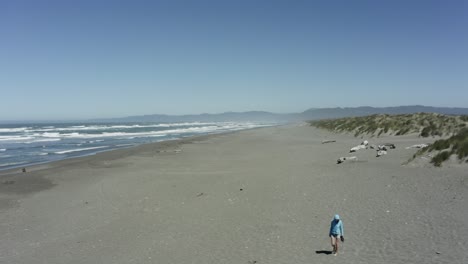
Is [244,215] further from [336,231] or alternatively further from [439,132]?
[439,132]

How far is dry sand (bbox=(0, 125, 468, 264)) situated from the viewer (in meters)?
7.87

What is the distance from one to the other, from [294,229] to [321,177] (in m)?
6.86

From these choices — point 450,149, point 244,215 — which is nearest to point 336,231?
point 244,215

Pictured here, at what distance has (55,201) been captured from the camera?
45.8 feet

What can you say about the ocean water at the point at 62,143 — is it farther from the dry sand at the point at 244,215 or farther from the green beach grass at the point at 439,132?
the green beach grass at the point at 439,132

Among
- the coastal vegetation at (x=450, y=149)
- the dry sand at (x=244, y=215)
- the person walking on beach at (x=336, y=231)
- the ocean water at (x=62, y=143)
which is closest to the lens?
the person walking on beach at (x=336, y=231)

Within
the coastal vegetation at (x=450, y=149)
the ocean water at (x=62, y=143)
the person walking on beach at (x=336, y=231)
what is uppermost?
the coastal vegetation at (x=450, y=149)

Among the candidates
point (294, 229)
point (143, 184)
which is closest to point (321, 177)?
point (294, 229)

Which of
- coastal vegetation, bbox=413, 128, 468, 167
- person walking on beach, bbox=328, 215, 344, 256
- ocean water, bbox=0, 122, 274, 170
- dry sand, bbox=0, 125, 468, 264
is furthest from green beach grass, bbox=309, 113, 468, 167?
ocean water, bbox=0, 122, 274, 170

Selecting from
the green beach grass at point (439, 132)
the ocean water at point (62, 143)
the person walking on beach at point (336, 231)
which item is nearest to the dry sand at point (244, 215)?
the person walking on beach at point (336, 231)

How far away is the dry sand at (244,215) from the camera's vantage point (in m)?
7.87

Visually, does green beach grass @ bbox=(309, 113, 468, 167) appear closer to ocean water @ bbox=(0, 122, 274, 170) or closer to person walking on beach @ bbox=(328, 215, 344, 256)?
person walking on beach @ bbox=(328, 215, 344, 256)

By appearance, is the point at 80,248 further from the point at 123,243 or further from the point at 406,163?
the point at 406,163

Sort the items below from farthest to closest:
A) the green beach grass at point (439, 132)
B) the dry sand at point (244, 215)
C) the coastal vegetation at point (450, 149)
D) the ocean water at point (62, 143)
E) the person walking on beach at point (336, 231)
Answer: the ocean water at point (62, 143), the green beach grass at point (439, 132), the coastal vegetation at point (450, 149), the dry sand at point (244, 215), the person walking on beach at point (336, 231)
